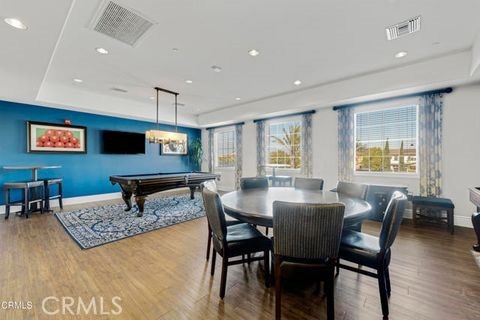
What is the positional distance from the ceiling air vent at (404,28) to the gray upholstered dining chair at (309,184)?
2212 mm

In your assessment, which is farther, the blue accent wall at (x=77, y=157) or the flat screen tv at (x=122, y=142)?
the flat screen tv at (x=122, y=142)

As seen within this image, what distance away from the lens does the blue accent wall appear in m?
4.78

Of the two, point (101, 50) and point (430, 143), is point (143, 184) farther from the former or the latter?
point (430, 143)

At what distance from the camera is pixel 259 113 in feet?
20.3

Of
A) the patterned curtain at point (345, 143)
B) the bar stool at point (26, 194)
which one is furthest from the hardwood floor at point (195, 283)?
the patterned curtain at point (345, 143)

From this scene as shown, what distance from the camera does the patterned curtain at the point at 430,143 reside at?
3949mm

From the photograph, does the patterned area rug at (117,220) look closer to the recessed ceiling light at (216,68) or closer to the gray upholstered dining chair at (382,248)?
the recessed ceiling light at (216,68)

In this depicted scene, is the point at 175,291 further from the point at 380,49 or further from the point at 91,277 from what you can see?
the point at 380,49

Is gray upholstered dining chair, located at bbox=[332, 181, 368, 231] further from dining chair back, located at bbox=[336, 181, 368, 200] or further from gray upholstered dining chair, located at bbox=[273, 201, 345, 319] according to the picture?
gray upholstered dining chair, located at bbox=[273, 201, 345, 319]

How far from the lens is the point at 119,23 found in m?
2.57

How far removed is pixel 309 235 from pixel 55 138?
6.55 metres

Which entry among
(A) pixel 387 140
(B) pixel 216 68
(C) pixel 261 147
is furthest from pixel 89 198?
(A) pixel 387 140

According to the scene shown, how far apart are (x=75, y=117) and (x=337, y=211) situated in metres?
6.82

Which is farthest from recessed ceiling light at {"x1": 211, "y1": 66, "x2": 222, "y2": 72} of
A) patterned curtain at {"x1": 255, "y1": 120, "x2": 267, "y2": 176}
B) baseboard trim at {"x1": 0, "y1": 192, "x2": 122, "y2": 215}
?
baseboard trim at {"x1": 0, "y1": 192, "x2": 122, "y2": 215}
